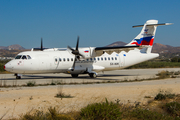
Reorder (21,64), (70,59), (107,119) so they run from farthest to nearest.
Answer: (70,59) → (21,64) → (107,119)

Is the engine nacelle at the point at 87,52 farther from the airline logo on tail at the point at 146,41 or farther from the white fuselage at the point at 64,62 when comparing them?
the airline logo on tail at the point at 146,41

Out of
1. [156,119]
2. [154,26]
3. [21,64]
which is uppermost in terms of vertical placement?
[154,26]

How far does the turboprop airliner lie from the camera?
21.3 meters

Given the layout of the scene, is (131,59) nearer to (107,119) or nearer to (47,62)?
(47,62)

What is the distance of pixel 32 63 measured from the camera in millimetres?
21328

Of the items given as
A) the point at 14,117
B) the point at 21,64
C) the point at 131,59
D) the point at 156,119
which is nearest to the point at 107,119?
the point at 156,119

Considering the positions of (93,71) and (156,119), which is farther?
(93,71)

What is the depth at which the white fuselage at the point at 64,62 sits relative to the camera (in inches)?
828

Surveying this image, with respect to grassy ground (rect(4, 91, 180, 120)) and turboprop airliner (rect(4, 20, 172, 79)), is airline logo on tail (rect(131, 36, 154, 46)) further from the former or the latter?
grassy ground (rect(4, 91, 180, 120))

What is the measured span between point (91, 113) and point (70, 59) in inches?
679

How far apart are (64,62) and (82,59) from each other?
2.10 metres

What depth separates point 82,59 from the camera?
938 inches

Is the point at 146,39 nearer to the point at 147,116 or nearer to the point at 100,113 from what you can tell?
the point at 147,116

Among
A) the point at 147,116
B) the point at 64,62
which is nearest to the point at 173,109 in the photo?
the point at 147,116
